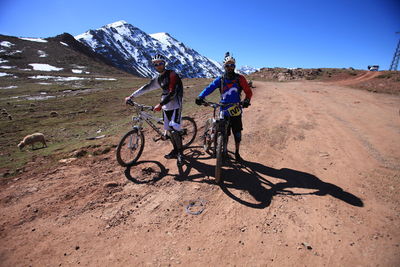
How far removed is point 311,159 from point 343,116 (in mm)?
6494

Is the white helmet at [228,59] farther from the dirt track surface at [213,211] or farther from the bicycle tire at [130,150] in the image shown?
the bicycle tire at [130,150]

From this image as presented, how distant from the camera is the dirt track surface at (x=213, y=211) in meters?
3.53

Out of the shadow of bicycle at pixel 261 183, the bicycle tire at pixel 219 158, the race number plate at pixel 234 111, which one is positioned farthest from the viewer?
the race number plate at pixel 234 111

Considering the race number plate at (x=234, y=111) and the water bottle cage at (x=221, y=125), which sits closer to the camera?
the water bottle cage at (x=221, y=125)

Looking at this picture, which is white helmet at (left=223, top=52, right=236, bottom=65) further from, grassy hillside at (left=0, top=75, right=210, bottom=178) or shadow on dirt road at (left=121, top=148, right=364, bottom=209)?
grassy hillside at (left=0, top=75, right=210, bottom=178)

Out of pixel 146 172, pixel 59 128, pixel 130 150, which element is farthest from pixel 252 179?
pixel 59 128

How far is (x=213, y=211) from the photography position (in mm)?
4469

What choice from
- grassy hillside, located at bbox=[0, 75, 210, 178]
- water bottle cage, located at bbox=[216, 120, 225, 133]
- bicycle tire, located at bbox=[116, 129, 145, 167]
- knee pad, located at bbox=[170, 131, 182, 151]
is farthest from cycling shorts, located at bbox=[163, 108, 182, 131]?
grassy hillside, located at bbox=[0, 75, 210, 178]

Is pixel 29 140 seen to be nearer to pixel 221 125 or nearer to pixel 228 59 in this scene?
pixel 221 125

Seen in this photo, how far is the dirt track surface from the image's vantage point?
3.53 m

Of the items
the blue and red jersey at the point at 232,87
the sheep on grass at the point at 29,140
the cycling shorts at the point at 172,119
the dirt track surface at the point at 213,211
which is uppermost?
the blue and red jersey at the point at 232,87

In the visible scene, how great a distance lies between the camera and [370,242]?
3662 millimetres

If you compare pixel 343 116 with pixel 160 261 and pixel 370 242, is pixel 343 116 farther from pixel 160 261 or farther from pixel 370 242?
pixel 160 261

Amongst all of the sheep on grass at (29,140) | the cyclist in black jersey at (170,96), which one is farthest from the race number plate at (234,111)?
the sheep on grass at (29,140)
